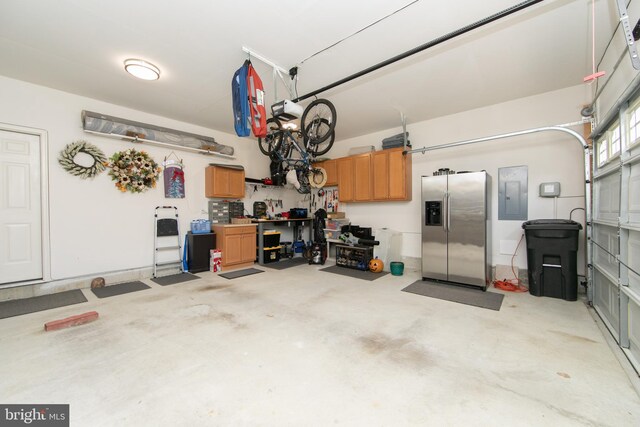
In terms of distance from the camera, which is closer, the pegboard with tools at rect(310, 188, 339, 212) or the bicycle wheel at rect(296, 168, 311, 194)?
the bicycle wheel at rect(296, 168, 311, 194)

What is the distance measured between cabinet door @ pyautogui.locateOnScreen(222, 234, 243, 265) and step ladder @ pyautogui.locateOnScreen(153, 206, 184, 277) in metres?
0.92

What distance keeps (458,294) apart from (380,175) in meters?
2.82

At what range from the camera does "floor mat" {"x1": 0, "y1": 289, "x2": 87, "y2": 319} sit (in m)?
3.22

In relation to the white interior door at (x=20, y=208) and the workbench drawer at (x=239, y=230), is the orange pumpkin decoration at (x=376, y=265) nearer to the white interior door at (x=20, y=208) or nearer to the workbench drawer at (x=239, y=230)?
the workbench drawer at (x=239, y=230)

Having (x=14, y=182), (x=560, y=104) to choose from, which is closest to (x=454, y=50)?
(x=560, y=104)

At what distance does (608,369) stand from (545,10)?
10.6 feet

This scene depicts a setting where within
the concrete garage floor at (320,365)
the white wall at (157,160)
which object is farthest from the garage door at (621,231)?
the white wall at (157,160)

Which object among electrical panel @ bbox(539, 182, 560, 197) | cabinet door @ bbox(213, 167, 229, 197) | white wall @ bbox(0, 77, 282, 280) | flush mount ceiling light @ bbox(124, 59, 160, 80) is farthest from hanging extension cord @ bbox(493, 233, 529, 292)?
flush mount ceiling light @ bbox(124, 59, 160, 80)

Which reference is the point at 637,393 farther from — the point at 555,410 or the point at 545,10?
the point at 545,10

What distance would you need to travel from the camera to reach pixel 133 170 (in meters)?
4.72

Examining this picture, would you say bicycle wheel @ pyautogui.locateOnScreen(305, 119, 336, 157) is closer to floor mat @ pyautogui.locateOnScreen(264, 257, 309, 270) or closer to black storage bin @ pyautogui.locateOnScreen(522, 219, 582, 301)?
floor mat @ pyautogui.locateOnScreen(264, 257, 309, 270)

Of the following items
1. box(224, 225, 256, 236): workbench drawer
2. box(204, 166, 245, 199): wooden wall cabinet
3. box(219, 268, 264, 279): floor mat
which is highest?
box(204, 166, 245, 199): wooden wall cabinet

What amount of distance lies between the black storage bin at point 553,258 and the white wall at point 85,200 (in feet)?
18.4

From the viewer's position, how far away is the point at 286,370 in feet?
6.65
